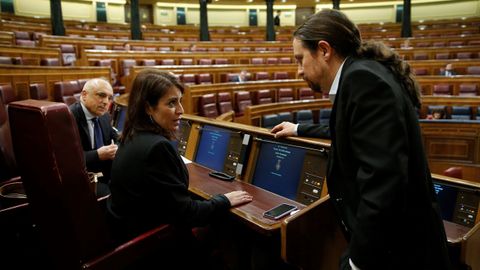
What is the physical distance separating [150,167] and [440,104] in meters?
5.16

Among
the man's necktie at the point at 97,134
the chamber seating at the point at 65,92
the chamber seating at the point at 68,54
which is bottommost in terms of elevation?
the man's necktie at the point at 97,134

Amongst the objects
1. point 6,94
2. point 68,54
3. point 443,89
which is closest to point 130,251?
point 6,94

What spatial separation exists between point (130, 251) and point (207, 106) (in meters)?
4.01

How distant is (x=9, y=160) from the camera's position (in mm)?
2232

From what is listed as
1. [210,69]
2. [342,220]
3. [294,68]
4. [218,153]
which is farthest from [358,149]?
[294,68]

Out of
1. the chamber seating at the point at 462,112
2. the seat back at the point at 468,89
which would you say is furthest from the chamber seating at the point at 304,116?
the seat back at the point at 468,89

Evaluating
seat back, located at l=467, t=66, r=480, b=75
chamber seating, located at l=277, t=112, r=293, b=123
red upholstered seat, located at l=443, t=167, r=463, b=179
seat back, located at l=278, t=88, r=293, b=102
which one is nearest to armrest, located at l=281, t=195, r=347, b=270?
red upholstered seat, located at l=443, t=167, r=463, b=179

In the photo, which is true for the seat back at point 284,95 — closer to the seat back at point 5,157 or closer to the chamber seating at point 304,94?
the chamber seating at point 304,94

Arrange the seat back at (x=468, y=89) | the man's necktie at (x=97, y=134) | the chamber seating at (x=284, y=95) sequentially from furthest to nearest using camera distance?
A: the chamber seating at (x=284, y=95) < the seat back at (x=468, y=89) < the man's necktie at (x=97, y=134)

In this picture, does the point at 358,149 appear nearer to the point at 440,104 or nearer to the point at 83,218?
the point at 83,218

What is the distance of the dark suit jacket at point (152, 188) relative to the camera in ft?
4.61

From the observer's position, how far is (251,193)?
5.95 ft

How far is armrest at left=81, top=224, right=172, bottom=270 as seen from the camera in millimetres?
1337

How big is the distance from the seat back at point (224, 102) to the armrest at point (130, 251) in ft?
13.6
